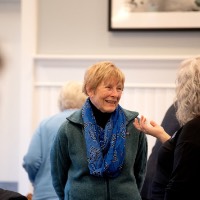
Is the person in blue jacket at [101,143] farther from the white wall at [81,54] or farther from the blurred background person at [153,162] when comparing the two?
the white wall at [81,54]

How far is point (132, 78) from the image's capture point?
10.5ft

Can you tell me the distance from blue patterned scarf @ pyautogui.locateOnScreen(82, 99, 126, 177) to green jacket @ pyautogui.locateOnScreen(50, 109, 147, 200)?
1.6 inches

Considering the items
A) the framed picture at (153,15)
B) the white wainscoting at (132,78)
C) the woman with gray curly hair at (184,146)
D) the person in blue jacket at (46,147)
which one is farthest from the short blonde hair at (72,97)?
the framed picture at (153,15)

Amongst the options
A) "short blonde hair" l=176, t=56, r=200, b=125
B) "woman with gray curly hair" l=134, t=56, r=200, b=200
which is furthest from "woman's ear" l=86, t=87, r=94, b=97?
"short blonde hair" l=176, t=56, r=200, b=125

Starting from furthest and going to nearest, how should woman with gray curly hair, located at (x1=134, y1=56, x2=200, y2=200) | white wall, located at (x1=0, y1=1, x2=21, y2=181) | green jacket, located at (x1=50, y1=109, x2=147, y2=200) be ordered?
white wall, located at (x1=0, y1=1, x2=21, y2=181) → green jacket, located at (x1=50, y1=109, x2=147, y2=200) → woman with gray curly hair, located at (x1=134, y1=56, x2=200, y2=200)

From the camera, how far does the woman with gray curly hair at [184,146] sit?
1.60 meters

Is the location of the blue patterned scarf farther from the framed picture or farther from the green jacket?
the framed picture

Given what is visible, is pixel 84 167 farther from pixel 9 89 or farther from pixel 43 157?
pixel 9 89

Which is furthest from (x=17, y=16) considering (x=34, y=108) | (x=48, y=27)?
(x=34, y=108)

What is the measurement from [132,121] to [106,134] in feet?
0.55

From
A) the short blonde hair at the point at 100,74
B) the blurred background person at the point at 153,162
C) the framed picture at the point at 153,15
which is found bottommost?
the blurred background person at the point at 153,162

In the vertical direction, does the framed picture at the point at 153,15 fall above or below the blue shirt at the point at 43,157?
above

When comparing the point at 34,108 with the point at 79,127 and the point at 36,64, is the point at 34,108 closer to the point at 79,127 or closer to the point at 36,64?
the point at 36,64

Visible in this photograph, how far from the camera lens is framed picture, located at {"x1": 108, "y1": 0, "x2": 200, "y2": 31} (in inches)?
123
